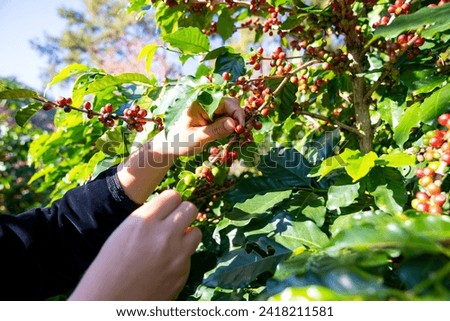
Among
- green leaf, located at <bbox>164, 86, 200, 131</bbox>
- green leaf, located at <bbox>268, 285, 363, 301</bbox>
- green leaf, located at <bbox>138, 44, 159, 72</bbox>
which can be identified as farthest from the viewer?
green leaf, located at <bbox>138, 44, 159, 72</bbox>

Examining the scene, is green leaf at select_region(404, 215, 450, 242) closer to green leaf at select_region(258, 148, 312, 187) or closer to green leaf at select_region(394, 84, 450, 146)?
green leaf at select_region(394, 84, 450, 146)

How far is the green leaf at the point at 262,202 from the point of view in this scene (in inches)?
39.9

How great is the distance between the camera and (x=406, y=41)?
1103 millimetres

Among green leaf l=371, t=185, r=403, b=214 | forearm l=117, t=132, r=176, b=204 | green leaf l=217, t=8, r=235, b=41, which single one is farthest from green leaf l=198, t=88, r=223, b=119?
green leaf l=217, t=8, r=235, b=41

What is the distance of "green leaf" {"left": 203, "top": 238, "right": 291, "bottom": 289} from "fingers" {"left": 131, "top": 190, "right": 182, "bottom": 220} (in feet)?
0.65

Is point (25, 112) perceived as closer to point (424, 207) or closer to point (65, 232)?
point (65, 232)

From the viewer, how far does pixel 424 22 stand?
0.79 m

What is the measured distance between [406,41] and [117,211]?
0.93 m

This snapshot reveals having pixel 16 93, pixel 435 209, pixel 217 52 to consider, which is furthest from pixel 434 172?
pixel 16 93

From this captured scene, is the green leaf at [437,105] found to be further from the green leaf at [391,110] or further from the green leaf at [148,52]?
the green leaf at [148,52]

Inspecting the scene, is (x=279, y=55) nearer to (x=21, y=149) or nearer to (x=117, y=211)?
(x=117, y=211)

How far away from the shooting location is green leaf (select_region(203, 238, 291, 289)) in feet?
2.76

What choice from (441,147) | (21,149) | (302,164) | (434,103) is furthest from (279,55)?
(21,149)

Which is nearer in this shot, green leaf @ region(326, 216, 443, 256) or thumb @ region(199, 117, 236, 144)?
green leaf @ region(326, 216, 443, 256)
